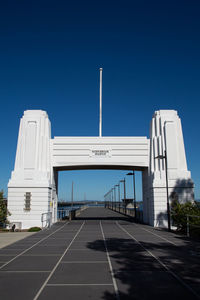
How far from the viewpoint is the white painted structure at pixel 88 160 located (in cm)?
2245

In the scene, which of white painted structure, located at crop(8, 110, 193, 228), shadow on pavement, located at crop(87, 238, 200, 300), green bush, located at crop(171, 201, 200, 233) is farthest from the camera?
white painted structure, located at crop(8, 110, 193, 228)

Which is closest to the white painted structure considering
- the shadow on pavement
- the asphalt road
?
the asphalt road

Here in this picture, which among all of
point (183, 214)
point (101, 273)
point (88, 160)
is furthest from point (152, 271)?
point (88, 160)

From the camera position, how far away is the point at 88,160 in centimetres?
2486

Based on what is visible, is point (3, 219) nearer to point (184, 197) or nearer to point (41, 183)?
point (41, 183)

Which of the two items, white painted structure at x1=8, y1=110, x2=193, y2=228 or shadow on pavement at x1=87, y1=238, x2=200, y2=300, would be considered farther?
white painted structure at x1=8, y1=110, x2=193, y2=228

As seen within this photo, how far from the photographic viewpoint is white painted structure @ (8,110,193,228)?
22.5 meters

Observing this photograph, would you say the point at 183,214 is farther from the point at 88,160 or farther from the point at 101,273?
the point at 101,273

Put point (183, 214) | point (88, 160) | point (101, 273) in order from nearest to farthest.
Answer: point (101, 273) → point (183, 214) → point (88, 160)

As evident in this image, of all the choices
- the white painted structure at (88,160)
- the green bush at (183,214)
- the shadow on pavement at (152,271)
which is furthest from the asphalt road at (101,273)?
the white painted structure at (88,160)

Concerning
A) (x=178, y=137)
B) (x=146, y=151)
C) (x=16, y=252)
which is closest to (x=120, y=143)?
(x=146, y=151)

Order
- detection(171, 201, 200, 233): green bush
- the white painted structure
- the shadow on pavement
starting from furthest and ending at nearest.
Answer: the white painted structure < detection(171, 201, 200, 233): green bush < the shadow on pavement

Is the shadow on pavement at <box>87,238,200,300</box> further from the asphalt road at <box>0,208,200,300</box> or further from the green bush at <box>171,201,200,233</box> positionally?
the green bush at <box>171,201,200,233</box>

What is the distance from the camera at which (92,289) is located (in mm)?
6160
